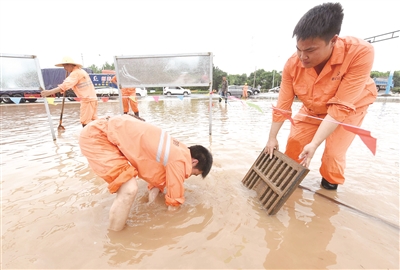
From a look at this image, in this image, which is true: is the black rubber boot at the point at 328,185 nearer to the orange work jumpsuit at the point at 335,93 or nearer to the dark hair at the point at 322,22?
→ the orange work jumpsuit at the point at 335,93

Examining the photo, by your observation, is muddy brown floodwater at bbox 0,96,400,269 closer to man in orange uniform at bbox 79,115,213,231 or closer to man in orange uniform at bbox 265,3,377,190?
man in orange uniform at bbox 79,115,213,231

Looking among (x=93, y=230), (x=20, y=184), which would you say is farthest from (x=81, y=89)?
(x=93, y=230)

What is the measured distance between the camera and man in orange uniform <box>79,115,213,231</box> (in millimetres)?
1685

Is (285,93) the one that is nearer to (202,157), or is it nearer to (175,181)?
(202,157)

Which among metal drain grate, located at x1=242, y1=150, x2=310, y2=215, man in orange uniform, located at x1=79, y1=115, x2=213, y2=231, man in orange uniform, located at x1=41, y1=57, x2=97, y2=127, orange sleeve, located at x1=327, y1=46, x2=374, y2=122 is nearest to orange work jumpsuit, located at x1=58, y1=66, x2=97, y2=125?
man in orange uniform, located at x1=41, y1=57, x2=97, y2=127

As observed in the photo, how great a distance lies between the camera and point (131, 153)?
68.7 inches

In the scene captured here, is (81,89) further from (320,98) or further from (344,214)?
(344,214)

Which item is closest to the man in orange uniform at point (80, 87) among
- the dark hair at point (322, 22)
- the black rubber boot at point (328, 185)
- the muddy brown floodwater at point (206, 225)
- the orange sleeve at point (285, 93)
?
the muddy brown floodwater at point (206, 225)

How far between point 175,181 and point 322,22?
169 centimetres

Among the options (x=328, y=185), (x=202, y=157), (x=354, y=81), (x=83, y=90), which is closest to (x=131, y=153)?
(x=202, y=157)

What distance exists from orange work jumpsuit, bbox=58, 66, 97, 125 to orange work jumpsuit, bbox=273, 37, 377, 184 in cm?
393

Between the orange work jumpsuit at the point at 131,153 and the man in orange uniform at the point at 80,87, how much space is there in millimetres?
2884

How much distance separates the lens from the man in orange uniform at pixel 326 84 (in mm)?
1561

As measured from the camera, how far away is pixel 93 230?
72.0 inches
